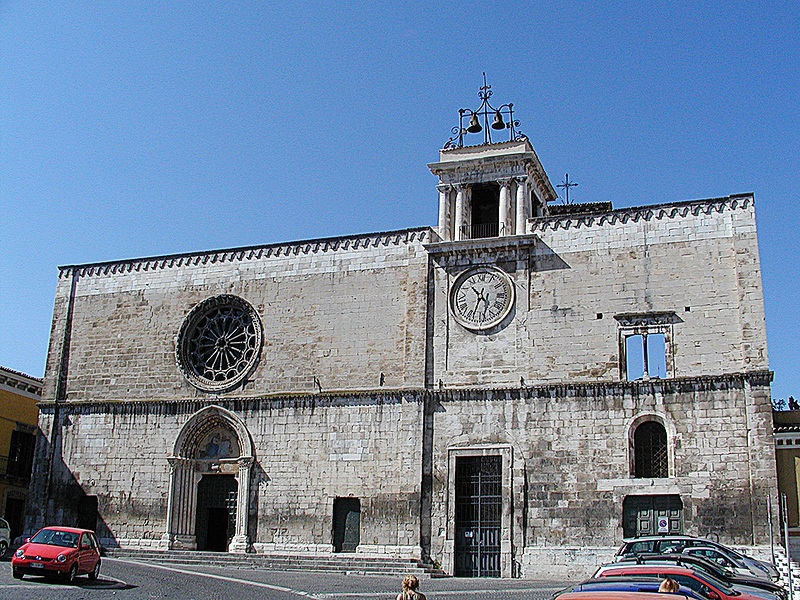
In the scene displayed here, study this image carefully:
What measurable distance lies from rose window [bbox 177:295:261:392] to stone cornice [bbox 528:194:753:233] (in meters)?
9.93

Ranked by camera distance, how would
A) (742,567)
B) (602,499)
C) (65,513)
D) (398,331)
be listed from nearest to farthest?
(742,567) → (602,499) → (398,331) → (65,513)

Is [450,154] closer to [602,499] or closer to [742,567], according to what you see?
[602,499]

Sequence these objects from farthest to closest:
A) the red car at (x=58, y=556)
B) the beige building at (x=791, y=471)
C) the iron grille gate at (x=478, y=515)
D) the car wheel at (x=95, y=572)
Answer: the beige building at (x=791, y=471), the iron grille gate at (x=478, y=515), the car wheel at (x=95, y=572), the red car at (x=58, y=556)

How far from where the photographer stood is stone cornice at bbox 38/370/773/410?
2419 centimetres

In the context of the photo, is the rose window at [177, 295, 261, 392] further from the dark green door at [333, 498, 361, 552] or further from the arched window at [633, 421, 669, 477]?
the arched window at [633, 421, 669, 477]

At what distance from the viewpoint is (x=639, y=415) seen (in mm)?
24734

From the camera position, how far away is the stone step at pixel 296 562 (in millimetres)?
25250

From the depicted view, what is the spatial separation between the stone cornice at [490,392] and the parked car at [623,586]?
13.4 m

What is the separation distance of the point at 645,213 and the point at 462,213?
554cm

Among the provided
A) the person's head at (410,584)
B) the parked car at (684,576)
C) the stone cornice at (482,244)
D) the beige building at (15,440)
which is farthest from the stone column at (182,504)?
the person's head at (410,584)

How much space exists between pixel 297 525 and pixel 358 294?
7305 mm

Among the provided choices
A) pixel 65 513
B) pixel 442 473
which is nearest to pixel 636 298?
pixel 442 473

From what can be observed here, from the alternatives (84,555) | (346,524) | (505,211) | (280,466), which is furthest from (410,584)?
(505,211)

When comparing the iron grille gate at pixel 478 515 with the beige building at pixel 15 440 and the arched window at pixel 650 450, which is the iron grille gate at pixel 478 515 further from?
the beige building at pixel 15 440
